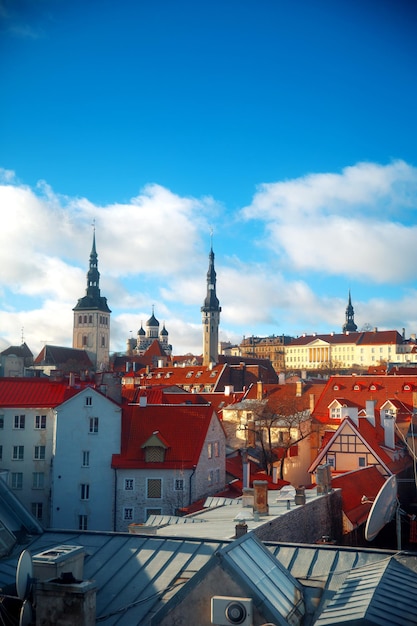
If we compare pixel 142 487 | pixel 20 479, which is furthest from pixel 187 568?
pixel 20 479

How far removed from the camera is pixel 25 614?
31.9 feet

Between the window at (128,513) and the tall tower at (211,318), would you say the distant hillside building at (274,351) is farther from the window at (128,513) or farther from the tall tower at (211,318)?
the window at (128,513)

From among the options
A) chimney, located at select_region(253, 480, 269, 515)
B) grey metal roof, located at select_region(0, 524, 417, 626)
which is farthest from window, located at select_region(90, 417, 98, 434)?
grey metal roof, located at select_region(0, 524, 417, 626)

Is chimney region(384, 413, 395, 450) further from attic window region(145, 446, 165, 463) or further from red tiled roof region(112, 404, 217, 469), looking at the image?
attic window region(145, 446, 165, 463)

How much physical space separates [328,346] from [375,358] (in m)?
13.8

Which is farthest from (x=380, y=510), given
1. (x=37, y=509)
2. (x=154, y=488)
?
(x=37, y=509)

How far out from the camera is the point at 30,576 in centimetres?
1038

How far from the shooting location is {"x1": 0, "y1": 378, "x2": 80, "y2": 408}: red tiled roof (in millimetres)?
37228

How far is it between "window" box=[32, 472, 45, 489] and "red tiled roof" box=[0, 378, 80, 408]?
3496 millimetres

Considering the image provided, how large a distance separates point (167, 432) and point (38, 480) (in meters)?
7.08

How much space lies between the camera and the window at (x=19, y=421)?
37.0 metres

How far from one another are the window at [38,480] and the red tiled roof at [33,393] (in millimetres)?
3496

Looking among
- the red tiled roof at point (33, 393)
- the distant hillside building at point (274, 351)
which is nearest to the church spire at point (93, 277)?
the distant hillside building at point (274, 351)

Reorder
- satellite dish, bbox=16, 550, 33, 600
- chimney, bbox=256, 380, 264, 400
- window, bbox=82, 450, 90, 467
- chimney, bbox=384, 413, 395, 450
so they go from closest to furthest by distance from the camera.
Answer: satellite dish, bbox=16, 550, 33, 600
window, bbox=82, 450, 90, 467
chimney, bbox=384, 413, 395, 450
chimney, bbox=256, 380, 264, 400
